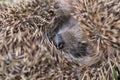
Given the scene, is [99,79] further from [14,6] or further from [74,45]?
[14,6]

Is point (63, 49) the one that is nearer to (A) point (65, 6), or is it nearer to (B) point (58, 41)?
(B) point (58, 41)

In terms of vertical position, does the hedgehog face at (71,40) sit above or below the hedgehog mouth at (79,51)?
above

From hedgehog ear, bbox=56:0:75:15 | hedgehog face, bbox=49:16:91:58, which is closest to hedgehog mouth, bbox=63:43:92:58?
hedgehog face, bbox=49:16:91:58

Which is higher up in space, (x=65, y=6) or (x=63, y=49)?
(x=65, y=6)

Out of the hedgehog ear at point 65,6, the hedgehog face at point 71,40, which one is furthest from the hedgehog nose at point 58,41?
the hedgehog ear at point 65,6

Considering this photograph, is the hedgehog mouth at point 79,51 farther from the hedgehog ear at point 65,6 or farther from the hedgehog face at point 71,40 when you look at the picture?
the hedgehog ear at point 65,6

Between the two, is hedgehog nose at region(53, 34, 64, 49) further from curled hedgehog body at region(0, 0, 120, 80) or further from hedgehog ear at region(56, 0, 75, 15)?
hedgehog ear at region(56, 0, 75, 15)

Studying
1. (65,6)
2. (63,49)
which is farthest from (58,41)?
(65,6)

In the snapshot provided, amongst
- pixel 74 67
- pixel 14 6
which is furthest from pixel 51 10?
pixel 74 67
